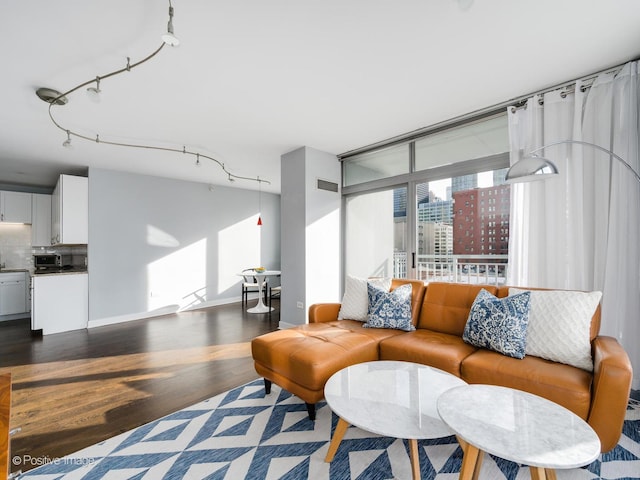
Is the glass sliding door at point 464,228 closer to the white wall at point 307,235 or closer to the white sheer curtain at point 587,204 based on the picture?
the white sheer curtain at point 587,204

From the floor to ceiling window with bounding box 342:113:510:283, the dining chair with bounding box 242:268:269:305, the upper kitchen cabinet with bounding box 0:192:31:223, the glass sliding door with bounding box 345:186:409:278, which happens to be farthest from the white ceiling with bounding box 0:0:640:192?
the dining chair with bounding box 242:268:269:305

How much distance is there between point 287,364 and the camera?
2.21m

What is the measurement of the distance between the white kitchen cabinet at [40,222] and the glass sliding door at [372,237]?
5.76 metres

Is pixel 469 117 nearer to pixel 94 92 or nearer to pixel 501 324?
pixel 501 324

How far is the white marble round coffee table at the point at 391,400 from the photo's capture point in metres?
1.38

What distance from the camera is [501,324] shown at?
2.16 metres

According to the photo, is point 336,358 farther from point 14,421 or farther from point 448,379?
point 14,421

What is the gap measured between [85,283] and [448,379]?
214 inches

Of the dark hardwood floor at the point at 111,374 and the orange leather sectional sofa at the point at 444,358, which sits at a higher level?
the orange leather sectional sofa at the point at 444,358

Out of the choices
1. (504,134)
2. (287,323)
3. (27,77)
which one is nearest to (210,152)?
(27,77)

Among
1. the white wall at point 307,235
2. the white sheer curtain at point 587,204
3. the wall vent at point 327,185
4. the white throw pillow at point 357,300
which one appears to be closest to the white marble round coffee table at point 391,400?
the white throw pillow at point 357,300

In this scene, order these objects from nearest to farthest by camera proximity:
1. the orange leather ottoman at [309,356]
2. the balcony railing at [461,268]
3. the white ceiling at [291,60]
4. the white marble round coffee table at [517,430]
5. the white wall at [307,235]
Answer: the white marble round coffee table at [517,430]
the white ceiling at [291,60]
the orange leather ottoman at [309,356]
the balcony railing at [461,268]
the white wall at [307,235]

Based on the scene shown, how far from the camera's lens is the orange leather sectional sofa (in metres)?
1.61

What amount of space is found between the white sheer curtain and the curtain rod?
64 millimetres
